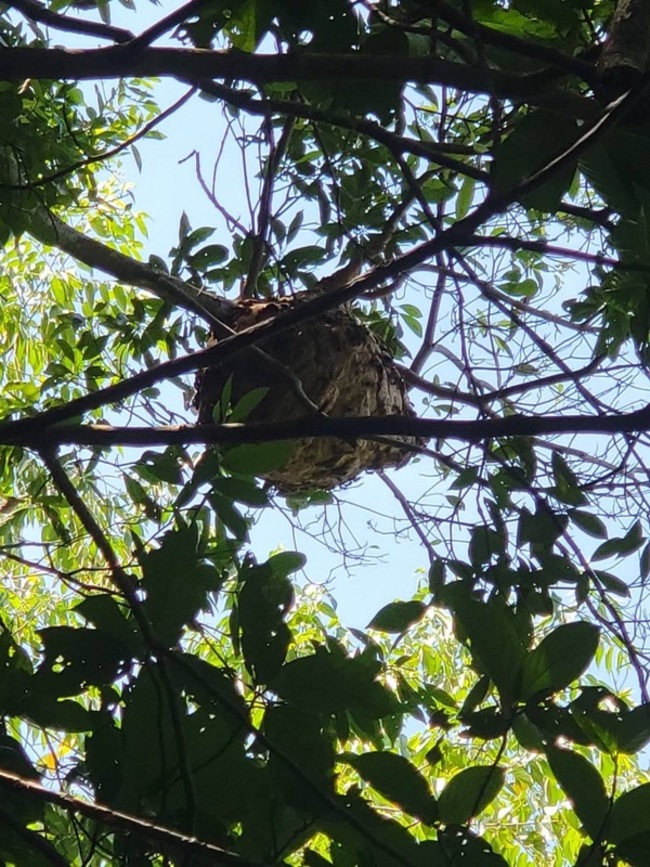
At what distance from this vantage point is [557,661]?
2.14 ft

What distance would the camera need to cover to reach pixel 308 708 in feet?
2.22

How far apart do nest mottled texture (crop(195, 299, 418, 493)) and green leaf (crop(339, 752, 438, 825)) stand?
83 centimetres

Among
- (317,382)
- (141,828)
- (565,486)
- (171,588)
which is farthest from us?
(317,382)

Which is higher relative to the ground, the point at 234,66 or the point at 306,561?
the point at 234,66

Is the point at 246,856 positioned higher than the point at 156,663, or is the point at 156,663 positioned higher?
the point at 156,663

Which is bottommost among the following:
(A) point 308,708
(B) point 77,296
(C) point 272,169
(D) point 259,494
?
(A) point 308,708

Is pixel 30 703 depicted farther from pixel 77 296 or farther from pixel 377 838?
pixel 77 296

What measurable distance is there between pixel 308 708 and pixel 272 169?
106 centimetres

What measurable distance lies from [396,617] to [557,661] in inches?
18.4

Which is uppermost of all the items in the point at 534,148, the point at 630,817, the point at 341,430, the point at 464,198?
the point at 464,198

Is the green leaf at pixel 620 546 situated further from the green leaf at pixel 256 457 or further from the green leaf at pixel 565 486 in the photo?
the green leaf at pixel 256 457

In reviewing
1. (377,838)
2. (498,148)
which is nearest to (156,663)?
(377,838)

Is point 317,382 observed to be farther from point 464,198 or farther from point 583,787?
point 583,787

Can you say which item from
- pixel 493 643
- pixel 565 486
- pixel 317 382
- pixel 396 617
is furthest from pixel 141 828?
pixel 317 382
